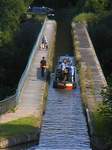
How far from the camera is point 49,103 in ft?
130

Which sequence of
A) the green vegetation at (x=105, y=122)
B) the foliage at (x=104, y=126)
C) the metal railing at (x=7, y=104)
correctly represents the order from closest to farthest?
the foliage at (x=104, y=126), the green vegetation at (x=105, y=122), the metal railing at (x=7, y=104)

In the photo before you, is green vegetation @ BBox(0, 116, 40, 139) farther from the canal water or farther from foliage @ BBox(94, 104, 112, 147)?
foliage @ BBox(94, 104, 112, 147)

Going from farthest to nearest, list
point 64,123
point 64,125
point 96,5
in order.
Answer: point 96,5 < point 64,123 < point 64,125

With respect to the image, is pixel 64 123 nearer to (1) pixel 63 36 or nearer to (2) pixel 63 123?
(2) pixel 63 123

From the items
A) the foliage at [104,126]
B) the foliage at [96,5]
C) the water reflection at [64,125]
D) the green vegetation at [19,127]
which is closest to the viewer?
the foliage at [104,126]

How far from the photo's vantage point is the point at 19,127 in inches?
1220

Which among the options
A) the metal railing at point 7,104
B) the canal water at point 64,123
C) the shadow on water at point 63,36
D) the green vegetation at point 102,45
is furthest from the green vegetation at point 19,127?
the shadow on water at point 63,36

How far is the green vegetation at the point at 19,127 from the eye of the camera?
2980cm

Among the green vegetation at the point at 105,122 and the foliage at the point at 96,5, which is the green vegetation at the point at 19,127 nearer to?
the green vegetation at the point at 105,122

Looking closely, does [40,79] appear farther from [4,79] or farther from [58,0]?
[58,0]

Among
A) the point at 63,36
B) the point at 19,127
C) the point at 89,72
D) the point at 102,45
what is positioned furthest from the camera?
the point at 63,36

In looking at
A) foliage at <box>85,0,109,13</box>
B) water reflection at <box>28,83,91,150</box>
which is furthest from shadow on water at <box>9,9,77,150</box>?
water reflection at <box>28,83,91,150</box>

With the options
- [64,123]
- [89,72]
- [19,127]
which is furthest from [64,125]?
[89,72]

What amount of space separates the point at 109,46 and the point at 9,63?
42.5 feet
